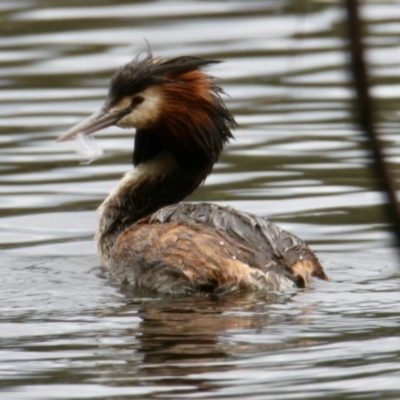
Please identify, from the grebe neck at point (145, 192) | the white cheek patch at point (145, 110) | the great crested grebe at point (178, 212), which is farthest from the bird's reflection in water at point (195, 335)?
the white cheek patch at point (145, 110)

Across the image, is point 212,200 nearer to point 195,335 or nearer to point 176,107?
point 176,107

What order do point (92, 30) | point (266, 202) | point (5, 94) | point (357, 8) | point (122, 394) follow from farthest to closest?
point (92, 30), point (5, 94), point (266, 202), point (122, 394), point (357, 8)

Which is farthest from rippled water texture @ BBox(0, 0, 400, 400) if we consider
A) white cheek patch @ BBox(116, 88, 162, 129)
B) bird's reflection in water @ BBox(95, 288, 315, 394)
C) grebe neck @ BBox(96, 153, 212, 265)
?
white cheek patch @ BBox(116, 88, 162, 129)

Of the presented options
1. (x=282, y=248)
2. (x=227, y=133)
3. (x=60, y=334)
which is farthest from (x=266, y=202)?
(x=60, y=334)

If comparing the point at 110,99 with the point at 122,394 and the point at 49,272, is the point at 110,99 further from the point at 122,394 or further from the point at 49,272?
the point at 122,394

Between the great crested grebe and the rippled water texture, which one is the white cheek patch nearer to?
the great crested grebe

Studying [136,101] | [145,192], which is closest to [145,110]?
[136,101]

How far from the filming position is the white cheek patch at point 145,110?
7.54 m

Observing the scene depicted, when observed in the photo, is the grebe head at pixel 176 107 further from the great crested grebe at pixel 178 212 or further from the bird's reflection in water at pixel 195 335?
the bird's reflection in water at pixel 195 335

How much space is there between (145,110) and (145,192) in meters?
0.65

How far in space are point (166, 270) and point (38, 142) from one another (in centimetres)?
493

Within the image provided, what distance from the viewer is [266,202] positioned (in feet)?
30.1

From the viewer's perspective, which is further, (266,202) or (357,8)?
(266,202)

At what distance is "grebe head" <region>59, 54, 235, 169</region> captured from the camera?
24.6 ft
